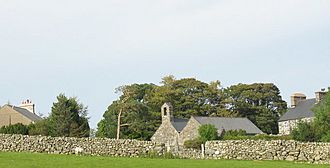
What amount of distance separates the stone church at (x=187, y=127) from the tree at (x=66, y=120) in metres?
18.8

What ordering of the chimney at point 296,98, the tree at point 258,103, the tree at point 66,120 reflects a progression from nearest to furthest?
the tree at point 66,120 < the chimney at point 296,98 < the tree at point 258,103

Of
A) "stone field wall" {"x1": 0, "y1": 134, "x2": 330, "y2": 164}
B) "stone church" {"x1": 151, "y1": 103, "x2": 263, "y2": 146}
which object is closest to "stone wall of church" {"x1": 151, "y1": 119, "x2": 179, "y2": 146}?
"stone church" {"x1": 151, "y1": 103, "x2": 263, "y2": 146}

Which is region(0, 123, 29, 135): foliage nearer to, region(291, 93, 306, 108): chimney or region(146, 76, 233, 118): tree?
region(146, 76, 233, 118): tree

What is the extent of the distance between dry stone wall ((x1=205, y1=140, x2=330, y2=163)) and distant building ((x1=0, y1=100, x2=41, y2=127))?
42250 mm

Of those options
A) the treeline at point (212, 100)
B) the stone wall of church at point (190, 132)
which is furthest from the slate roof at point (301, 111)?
the stone wall of church at point (190, 132)

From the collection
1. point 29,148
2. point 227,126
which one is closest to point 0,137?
point 29,148

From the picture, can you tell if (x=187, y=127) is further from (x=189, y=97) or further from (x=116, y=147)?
(x=116, y=147)

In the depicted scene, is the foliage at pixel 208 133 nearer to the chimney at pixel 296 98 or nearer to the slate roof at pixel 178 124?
the slate roof at pixel 178 124

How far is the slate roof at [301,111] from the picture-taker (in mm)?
75562

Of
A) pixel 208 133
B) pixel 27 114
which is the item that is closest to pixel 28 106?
pixel 27 114

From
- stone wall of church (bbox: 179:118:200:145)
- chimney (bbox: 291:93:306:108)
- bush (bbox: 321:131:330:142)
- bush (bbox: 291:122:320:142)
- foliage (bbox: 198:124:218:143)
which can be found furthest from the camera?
chimney (bbox: 291:93:306:108)

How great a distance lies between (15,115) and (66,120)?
2712cm

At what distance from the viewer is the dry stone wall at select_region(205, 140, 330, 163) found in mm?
31641

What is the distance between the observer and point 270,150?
32969mm
